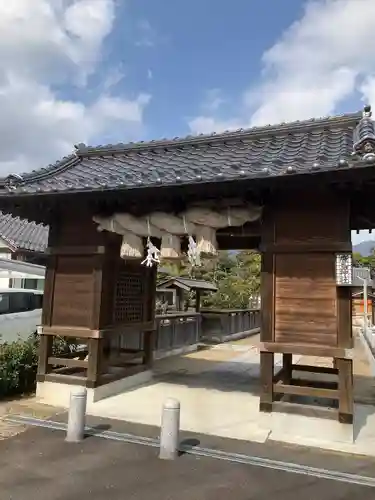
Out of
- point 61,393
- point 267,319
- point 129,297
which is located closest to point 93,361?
point 61,393

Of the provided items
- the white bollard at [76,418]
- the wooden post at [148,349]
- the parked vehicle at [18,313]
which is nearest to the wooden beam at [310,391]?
the white bollard at [76,418]

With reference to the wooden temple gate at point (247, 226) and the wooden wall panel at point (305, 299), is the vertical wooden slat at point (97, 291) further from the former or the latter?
the wooden wall panel at point (305, 299)

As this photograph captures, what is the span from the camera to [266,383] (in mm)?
6270

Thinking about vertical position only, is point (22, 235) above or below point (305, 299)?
above

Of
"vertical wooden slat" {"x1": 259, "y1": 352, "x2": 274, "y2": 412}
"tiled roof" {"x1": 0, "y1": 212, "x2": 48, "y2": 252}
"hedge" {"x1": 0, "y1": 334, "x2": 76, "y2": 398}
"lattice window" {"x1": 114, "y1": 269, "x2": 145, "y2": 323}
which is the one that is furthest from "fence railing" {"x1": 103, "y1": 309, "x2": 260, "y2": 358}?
"tiled roof" {"x1": 0, "y1": 212, "x2": 48, "y2": 252}

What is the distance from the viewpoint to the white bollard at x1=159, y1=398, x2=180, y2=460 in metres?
5.04

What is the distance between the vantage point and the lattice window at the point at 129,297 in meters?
8.60

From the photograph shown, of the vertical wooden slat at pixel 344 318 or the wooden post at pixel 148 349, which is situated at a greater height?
the vertical wooden slat at pixel 344 318

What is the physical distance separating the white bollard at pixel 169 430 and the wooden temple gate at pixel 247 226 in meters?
1.74

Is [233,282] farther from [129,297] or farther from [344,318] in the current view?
[344,318]

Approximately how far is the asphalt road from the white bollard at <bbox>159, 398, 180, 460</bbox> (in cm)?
12

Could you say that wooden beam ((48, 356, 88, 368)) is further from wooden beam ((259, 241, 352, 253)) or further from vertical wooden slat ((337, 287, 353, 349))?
vertical wooden slat ((337, 287, 353, 349))

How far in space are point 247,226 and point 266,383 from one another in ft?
8.75

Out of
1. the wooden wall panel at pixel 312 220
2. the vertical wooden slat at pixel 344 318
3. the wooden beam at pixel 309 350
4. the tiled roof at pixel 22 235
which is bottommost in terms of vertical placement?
the wooden beam at pixel 309 350
